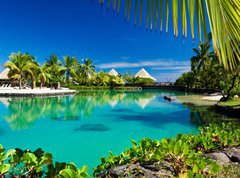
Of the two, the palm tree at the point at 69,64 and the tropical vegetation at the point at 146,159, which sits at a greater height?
the palm tree at the point at 69,64

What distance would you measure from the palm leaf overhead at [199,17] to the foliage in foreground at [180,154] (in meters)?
1.04

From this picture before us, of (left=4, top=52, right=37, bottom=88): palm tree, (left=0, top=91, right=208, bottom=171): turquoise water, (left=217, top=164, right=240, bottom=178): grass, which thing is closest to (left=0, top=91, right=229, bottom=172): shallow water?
(left=0, top=91, right=208, bottom=171): turquoise water

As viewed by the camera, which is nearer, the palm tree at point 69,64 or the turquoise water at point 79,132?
the turquoise water at point 79,132

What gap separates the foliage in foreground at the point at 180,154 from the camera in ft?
6.28

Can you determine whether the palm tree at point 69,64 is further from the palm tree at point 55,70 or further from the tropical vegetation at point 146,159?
the tropical vegetation at point 146,159

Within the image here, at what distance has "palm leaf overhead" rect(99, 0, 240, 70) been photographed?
1.99 ft

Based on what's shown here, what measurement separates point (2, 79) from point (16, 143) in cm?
2870

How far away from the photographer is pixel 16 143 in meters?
6.28

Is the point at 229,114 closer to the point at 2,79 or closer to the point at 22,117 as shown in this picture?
the point at 22,117

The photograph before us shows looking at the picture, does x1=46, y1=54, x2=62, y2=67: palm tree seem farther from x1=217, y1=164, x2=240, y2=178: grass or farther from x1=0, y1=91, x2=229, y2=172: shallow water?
x1=217, y1=164, x2=240, y2=178: grass

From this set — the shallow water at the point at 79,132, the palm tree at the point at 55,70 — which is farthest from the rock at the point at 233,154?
the palm tree at the point at 55,70

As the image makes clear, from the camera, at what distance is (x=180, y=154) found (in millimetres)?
2184

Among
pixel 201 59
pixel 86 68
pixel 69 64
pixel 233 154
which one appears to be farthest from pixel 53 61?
pixel 233 154

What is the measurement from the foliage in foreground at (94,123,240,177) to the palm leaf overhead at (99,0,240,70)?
104 centimetres
